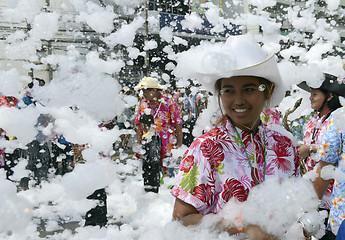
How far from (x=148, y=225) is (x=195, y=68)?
2832 mm

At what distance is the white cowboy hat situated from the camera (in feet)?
4.96

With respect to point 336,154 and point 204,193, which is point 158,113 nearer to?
point 336,154

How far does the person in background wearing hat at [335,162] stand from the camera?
2.13 metres

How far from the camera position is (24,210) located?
5.78ft

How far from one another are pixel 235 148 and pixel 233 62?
0.37 metres

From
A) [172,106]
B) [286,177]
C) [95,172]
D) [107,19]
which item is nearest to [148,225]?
[95,172]

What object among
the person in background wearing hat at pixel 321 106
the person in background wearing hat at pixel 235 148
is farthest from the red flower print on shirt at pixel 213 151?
the person in background wearing hat at pixel 321 106

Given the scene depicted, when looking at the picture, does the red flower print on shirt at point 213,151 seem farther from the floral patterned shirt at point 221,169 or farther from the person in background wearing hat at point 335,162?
the person in background wearing hat at point 335,162

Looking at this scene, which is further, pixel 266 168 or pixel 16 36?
pixel 16 36

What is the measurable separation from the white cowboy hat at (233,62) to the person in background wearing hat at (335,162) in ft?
2.31

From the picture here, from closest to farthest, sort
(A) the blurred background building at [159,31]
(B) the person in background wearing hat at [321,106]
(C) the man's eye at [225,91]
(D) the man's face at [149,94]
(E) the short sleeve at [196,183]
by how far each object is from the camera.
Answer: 1. (E) the short sleeve at [196,183]
2. (C) the man's eye at [225,91]
3. (B) the person in background wearing hat at [321,106]
4. (D) the man's face at [149,94]
5. (A) the blurred background building at [159,31]

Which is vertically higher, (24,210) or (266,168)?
(266,168)

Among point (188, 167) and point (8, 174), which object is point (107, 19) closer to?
point (188, 167)

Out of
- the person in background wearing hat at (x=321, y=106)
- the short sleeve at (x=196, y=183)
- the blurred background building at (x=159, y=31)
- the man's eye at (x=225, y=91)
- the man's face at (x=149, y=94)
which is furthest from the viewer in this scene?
the blurred background building at (x=159, y=31)
